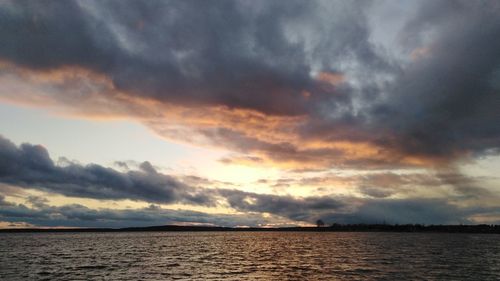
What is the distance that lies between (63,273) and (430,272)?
58.1 metres

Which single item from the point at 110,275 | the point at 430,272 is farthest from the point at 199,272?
the point at 430,272

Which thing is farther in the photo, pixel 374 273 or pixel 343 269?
pixel 343 269

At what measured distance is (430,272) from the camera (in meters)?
62.5

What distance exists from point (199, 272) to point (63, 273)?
2126 cm

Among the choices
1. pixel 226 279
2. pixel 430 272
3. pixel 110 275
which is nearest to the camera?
pixel 226 279

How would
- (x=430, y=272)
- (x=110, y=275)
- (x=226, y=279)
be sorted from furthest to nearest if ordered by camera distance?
(x=430, y=272)
(x=110, y=275)
(x=226, y=279)

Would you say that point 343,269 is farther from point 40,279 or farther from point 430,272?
point 40,279

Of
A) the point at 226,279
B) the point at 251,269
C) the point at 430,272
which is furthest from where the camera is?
the point at 251,269

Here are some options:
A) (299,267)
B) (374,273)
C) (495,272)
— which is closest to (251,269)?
(299,267)

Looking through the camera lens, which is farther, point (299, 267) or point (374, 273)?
point (299, 267)

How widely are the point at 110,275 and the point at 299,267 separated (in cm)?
3186

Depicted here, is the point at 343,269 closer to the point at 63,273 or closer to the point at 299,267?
the point at 299,267

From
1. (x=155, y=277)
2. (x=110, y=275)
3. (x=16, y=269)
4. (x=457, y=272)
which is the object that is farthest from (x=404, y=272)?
(x=16, y=269)

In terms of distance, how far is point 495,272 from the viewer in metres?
64.2
